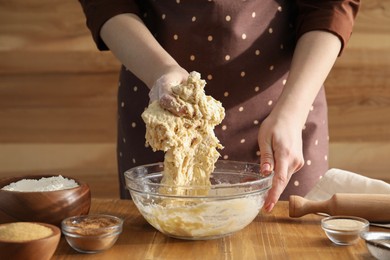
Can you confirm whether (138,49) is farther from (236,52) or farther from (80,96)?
(80,96)

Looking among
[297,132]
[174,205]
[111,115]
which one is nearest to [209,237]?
[174,205]

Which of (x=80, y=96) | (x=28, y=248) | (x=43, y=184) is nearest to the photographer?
(x=28, y=248)

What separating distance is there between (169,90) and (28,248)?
1.23ft

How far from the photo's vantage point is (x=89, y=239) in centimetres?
Result: 110

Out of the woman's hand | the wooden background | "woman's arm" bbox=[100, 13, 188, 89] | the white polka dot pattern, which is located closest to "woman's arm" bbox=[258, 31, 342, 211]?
the woman's hand

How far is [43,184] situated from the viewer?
4.12ft

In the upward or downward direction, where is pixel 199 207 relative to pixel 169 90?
downward

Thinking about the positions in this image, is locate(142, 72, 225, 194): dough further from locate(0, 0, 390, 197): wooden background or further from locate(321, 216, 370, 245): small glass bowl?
locate(0, 0, 390, 197): wooden background

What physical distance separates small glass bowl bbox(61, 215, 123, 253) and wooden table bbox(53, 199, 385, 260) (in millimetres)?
13

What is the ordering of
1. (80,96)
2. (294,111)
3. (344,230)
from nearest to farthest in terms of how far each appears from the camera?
1. (344,230)
2. (294,111)
3. (80,96)

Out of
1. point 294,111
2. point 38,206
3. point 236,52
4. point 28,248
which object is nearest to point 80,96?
point 236,52

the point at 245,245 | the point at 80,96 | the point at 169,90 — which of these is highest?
the point at 169,90

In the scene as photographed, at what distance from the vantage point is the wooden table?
1113 millimetres

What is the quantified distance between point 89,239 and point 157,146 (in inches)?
8.2
